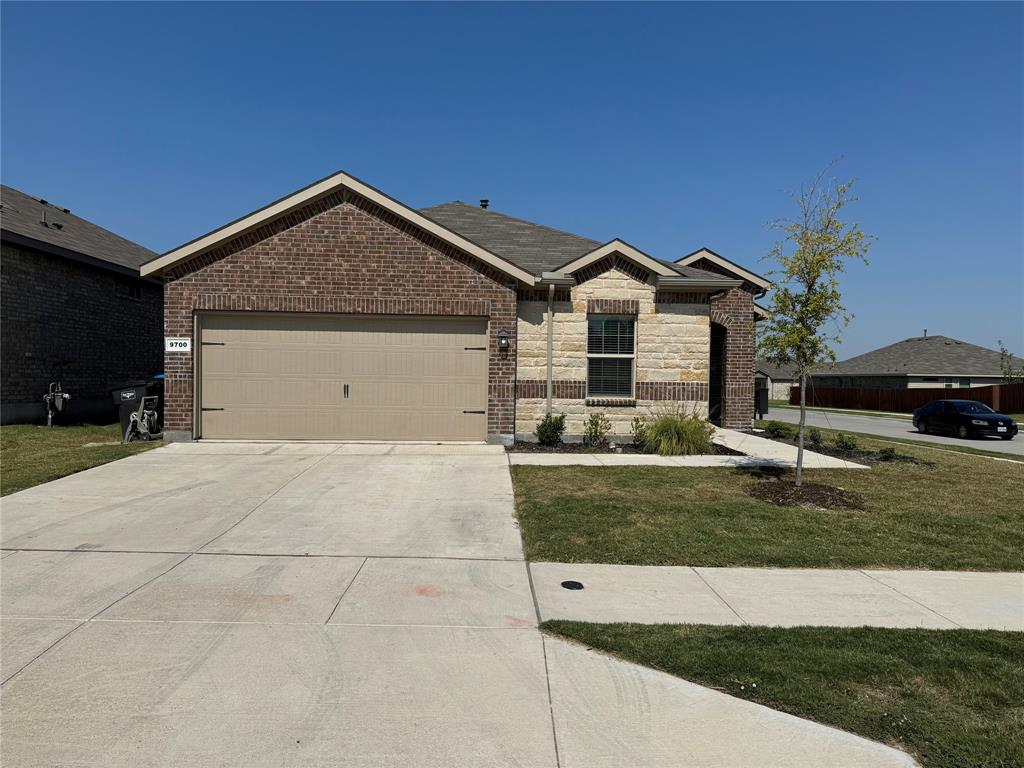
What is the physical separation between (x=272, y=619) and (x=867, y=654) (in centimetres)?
406

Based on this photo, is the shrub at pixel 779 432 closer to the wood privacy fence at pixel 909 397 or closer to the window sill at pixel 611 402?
the window sill at pixel 611 402

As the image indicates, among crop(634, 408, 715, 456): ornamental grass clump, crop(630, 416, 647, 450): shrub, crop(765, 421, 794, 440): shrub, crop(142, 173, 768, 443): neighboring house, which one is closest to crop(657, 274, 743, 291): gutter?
crop(142, 173, 768, 443): neighboring house

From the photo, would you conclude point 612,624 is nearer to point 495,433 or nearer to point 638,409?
point 495,433

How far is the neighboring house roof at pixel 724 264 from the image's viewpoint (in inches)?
673

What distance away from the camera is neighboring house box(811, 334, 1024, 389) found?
42594mm

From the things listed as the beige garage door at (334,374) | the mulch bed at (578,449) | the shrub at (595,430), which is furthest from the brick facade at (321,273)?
the shrub at (595,430)

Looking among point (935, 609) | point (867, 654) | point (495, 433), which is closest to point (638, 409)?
point (495, 433)

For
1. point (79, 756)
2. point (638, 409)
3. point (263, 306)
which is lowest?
point (79, 756)

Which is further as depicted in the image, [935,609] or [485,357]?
[485,357]

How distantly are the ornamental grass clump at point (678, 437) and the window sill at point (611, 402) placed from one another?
92 cm

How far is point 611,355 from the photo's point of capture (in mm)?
12977

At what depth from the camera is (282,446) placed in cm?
1145

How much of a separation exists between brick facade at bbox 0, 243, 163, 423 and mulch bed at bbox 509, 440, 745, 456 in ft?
41.1

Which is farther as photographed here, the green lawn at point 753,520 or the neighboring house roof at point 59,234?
the neighboring house roof at point 59,234
